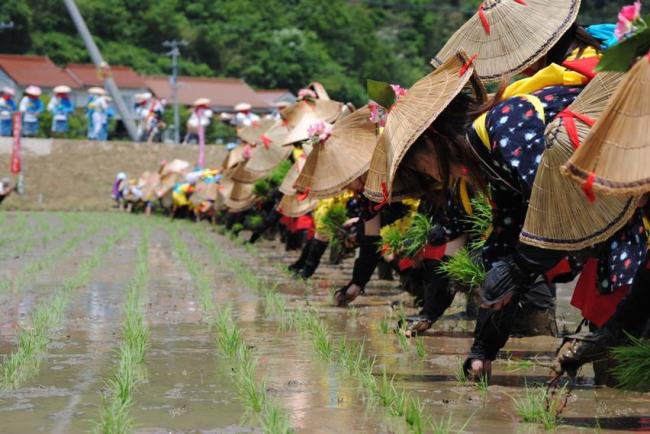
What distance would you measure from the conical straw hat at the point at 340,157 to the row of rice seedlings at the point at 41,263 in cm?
262

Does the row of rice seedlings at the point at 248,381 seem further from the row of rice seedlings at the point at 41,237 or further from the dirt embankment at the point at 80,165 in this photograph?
the dirt embankment at the point at 80,165

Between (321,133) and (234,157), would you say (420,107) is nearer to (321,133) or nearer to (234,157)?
(321,133)

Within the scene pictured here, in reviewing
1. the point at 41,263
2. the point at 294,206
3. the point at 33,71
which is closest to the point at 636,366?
the point at 294,206

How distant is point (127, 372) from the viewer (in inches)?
221

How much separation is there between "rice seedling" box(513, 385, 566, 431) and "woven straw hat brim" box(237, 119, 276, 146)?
1198 centimetres

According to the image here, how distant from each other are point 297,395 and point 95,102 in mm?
38796

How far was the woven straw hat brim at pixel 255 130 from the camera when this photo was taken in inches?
674

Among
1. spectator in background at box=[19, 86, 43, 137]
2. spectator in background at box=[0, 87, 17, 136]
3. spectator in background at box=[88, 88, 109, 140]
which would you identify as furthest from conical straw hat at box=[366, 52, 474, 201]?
spectator in background at box=[88, 88, 109, 140]

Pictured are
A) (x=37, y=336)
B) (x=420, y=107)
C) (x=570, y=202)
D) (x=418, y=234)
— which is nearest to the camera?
(x=570, y=202)

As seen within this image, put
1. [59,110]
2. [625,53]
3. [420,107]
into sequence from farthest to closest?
[59,110] → [420,107] → [625,53]

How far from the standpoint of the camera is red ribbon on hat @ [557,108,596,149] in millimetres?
4758

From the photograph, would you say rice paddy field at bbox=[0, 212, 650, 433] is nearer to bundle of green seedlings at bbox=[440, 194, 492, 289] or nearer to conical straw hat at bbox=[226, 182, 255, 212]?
bundle of green seedlings at bbox=[440, 194, 492, 289]

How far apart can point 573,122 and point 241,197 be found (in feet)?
44.6

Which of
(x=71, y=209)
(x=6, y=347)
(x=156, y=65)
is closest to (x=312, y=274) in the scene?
(x=6, y=347)
